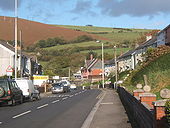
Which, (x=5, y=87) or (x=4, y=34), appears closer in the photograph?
(x=5, y=87)

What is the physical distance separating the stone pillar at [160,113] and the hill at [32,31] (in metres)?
77.7

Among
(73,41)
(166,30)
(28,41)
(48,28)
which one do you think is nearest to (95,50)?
(73,41)

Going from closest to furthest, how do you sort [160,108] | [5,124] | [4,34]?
[160,108] → [5,124] → [4,34]

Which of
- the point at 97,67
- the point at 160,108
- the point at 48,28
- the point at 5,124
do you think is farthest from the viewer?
the point at 97,67

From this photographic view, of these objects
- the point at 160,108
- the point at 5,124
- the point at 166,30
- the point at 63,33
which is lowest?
the point at 5,124

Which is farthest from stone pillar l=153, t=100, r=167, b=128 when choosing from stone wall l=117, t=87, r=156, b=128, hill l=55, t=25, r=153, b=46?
hill l=55, t=25, r=153, b=46

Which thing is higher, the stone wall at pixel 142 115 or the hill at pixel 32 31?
the hill at pixel 32 31

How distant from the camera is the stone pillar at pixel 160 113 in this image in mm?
6270

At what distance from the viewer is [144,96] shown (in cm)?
952

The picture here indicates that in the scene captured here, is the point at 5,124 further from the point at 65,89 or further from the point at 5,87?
the point at 65,89

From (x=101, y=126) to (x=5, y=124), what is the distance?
3.65 m

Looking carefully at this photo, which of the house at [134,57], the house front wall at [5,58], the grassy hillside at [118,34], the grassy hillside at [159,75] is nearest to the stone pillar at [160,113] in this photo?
the grassy hillside at [159,75]

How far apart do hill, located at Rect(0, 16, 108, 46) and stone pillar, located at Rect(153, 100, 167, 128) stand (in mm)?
77667

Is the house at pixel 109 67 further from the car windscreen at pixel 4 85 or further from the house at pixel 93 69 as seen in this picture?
the car windscreen at pixel 4 85
